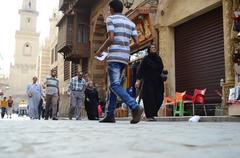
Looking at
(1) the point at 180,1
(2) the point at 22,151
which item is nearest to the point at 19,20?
(1) the point at 180,1

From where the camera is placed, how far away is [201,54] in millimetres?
11242

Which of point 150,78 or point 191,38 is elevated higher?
point 191,38

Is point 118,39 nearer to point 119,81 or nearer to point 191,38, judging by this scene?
point 119,81

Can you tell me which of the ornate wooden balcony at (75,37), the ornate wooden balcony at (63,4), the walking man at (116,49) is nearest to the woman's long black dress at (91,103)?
the walking man at (116,49)

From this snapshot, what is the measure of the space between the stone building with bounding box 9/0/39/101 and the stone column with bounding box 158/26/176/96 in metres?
79.5

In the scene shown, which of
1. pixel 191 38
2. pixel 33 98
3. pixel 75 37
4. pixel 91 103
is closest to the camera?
pixel 91 103

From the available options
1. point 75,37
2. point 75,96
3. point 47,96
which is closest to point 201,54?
point 75,96

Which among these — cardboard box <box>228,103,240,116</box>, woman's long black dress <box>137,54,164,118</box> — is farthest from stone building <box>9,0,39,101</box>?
woman's long black dress <box>137,54,164,118</box>

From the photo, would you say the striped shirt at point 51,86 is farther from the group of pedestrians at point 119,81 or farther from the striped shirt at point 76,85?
the striped shirt at point 76,85

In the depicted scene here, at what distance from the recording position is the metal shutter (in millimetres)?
10562

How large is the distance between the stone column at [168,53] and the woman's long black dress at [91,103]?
2362 millimetres

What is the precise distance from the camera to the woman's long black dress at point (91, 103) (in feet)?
37.9

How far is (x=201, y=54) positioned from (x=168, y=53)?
5.27 ft

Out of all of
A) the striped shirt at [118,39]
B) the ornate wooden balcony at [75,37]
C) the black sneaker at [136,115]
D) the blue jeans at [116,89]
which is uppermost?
the ornate wooden balcony at [75,37]
